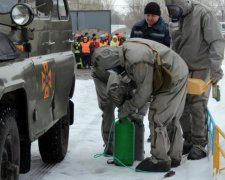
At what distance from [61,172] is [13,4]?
2.02m

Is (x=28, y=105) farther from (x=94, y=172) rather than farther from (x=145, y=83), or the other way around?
(x=94, y=172)

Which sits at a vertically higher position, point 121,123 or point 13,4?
point 13,4

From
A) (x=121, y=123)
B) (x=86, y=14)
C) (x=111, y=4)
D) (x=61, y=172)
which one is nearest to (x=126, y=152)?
(x=121, y=123)

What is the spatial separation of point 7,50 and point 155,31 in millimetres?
3310

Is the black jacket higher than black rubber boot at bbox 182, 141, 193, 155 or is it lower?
higher

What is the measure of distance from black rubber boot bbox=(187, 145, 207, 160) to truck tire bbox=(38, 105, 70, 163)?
54.8 inches

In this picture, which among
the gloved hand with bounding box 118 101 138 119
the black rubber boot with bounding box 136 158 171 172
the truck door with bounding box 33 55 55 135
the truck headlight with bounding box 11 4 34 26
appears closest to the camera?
the truck headlight with bounding box 11 4 34 26

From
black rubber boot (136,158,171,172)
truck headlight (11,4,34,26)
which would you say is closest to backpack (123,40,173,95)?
black rubber boot (136,158,171,172)

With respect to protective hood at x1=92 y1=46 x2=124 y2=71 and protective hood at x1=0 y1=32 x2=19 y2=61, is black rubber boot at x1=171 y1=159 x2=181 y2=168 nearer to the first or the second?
protective hood at x1=92 y1=46 x2=124 y2=71

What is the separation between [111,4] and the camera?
280 ft

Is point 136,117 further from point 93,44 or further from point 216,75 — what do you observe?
point 93,44

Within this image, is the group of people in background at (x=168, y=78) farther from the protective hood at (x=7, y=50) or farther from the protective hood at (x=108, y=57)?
the protective hood at (x=7, y=50)

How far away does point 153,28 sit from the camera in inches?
296

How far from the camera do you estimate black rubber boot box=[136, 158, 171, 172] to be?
6.16 m
